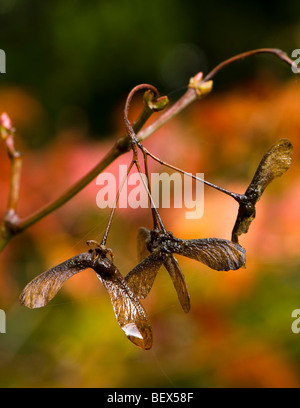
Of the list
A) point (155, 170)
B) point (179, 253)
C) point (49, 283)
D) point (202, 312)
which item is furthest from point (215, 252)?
point (155, 170)

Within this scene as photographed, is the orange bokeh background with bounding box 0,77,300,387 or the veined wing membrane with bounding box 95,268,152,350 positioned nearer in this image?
the veined wing membrane with bounding box 95,268,152,350

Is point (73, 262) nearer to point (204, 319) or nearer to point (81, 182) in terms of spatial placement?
point (81, 182)

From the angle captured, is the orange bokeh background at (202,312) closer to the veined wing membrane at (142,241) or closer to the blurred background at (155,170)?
the blurred background at (155,170)

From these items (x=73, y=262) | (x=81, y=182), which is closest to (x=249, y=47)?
(x=81, y=182)

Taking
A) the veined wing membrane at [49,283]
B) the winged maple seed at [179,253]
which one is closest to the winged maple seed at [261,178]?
the winged maple seed at [179,253]

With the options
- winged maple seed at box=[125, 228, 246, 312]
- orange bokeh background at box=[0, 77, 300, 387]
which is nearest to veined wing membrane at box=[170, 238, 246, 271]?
winged maple seed at box=[125, 228, 246, 312]

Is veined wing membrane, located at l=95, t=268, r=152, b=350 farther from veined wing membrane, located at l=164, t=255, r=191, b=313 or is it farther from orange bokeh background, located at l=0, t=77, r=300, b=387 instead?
orange bokeh background, located at l=0, t=77, r=300, b=387

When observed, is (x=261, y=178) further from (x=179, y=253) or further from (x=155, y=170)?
(x=155, y=170)
